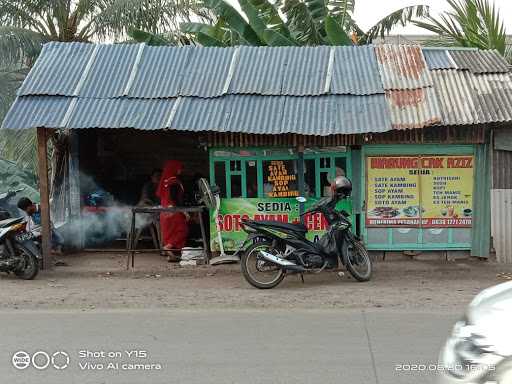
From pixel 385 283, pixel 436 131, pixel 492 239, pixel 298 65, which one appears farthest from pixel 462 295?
pixel 298 65

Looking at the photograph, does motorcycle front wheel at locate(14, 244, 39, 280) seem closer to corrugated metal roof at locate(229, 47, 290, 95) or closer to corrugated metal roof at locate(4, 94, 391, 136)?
corrugated metal roof at locate(4, 94, 391, 136)

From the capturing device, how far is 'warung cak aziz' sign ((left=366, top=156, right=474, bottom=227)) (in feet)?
32.3

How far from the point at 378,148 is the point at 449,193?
1.27 meters

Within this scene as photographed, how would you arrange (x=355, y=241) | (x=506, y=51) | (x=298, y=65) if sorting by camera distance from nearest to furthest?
(x=355, y=241), (x=298, y=65), (x=506, y=51)

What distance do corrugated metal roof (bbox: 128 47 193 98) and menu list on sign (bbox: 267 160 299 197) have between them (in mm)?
1844

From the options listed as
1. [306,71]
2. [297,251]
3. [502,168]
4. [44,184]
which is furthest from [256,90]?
[502,168]

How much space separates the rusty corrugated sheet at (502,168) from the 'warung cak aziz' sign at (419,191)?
0.35 m

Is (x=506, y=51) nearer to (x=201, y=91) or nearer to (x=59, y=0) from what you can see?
(x=201, y=91)

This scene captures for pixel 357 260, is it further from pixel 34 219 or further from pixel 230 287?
pixel 34 219

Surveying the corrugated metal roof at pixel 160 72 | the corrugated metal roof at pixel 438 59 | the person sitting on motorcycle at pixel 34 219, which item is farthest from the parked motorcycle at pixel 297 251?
the person sitting on motorcycle at pixel 34 219

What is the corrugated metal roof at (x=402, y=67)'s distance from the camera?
9891 millimetres

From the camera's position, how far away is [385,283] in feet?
28.6

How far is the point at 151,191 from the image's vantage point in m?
11.6

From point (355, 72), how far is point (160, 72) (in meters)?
3.08
